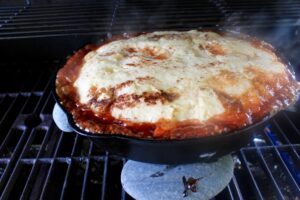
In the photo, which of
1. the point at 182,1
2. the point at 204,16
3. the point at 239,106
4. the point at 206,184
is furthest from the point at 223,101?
the point at 182,1

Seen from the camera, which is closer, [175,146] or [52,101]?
[175,146]

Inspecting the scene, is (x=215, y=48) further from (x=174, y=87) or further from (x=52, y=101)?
(x=52, y=101)

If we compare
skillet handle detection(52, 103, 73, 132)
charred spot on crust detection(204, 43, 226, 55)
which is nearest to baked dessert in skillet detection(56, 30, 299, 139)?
charred spot on crust detection(204, 43, 226, 55)

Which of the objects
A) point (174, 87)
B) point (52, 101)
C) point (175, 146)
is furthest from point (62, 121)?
point (175, 146)

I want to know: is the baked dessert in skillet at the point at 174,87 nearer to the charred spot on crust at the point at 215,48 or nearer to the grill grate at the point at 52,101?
the charred spot on crust at the point at 215,48

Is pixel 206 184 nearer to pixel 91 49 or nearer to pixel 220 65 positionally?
pixel 220 65

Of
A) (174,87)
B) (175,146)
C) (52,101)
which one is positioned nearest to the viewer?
(175,146)
